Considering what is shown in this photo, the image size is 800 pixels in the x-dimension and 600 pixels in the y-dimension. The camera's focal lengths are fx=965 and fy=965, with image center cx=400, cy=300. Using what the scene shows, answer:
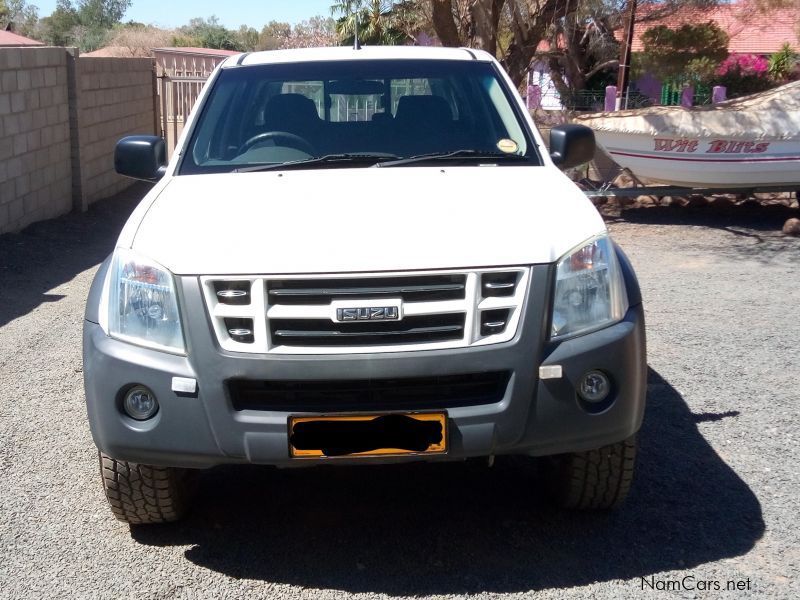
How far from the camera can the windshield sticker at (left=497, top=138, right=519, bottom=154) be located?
4555 millimetres

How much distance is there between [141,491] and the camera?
3.66 metres

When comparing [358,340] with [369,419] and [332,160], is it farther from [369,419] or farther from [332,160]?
[332,160]

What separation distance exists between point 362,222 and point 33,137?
783 cm

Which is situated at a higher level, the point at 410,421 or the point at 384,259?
the point at 384,259

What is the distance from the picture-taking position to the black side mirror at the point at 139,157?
471cm

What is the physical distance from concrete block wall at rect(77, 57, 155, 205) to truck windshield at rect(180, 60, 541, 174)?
7.32m

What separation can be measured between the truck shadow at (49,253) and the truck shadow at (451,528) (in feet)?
12.1

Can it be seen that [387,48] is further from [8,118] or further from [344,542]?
[8,118]

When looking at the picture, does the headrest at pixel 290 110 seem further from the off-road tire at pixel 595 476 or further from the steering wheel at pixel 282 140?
the off-road tire at pixel 595 476

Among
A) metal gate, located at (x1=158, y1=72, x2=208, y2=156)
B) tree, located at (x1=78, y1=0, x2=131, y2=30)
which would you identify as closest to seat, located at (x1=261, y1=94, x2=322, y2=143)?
metal gate, located at (x1=158, y1=72, x2=208, y2=156)

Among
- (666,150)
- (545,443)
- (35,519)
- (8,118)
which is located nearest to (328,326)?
(545,443)

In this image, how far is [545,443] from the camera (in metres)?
3.35

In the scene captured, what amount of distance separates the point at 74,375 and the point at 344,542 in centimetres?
274

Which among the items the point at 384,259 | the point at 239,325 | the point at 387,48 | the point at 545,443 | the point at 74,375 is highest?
the point at 387,48
